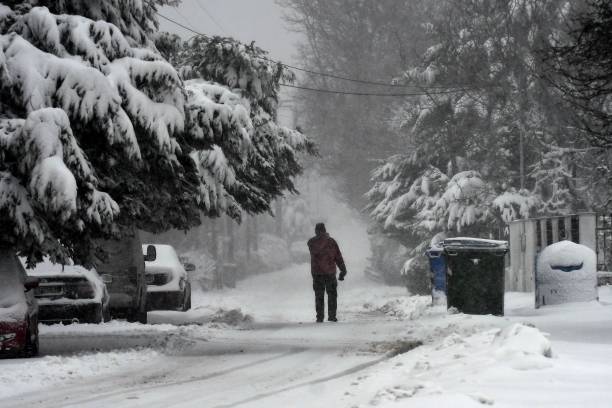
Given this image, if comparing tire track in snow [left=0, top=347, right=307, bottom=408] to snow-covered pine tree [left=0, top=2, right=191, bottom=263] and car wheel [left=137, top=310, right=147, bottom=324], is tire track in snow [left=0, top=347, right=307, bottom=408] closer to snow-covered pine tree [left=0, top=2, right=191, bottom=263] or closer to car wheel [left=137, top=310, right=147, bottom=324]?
snow-covered pine tree [left=0, top=2, right=191, bottom=263]

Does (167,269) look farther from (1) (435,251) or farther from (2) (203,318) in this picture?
(1) (435,251)

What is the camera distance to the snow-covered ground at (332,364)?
750cm

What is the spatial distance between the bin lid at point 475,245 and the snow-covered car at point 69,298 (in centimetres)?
553

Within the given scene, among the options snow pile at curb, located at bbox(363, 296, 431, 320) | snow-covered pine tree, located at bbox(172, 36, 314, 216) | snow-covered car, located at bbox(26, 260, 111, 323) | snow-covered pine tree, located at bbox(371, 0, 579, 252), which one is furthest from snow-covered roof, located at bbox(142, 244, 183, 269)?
snow-covered pine tree, located at bbox(371, 0, 579, 252)

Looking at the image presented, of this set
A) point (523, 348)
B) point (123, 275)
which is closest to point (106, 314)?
point (123, 275)

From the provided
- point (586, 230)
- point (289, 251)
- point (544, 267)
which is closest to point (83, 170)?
point (544, 267)

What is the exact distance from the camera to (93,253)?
13336 mm

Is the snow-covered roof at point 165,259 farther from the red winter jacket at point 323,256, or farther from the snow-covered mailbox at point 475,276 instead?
the snow-covered mailbox at point 475,276

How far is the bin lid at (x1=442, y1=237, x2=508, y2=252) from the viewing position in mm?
15734

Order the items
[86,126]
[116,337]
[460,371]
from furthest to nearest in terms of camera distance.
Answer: [116,337] → [86,126] → [460,371]

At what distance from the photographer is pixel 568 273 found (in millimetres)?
15914

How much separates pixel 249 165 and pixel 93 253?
740cm

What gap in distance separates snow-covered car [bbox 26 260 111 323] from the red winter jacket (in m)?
4.19

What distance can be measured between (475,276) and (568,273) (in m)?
1.47
